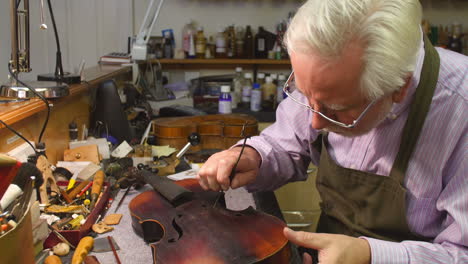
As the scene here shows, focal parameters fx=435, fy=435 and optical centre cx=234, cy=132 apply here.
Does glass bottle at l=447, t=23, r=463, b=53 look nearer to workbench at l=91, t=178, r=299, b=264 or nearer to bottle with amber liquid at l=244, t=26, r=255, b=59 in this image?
bottle with amber liquid at l=244, t=26, r=255, b=59

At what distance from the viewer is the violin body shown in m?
1.84

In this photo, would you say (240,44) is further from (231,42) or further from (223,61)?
(223,61)

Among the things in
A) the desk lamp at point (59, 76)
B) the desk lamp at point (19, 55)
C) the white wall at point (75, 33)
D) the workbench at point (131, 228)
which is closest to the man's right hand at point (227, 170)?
the workbench at point (131, 228)

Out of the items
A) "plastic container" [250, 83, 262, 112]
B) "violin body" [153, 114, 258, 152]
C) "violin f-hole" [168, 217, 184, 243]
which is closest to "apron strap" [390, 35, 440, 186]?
"violin f-hole" [168, 217, 184, 243]

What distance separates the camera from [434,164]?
95cm

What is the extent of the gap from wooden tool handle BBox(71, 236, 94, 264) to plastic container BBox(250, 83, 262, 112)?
2.04 metres

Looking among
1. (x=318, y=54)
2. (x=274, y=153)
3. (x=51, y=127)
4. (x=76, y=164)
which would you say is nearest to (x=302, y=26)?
(x=318, y=54)

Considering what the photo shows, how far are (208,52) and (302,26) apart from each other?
98.9 inches

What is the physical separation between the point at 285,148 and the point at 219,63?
2137 millimetres

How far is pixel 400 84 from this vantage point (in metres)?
0.86

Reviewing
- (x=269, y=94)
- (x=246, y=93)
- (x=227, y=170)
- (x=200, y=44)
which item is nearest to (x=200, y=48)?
(x=200, y=44)

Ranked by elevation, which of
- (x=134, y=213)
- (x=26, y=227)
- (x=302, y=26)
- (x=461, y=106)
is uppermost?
(x=302, y=26)

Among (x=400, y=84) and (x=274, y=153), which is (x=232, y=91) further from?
(x=400, y=84)

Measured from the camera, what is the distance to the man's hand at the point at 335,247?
83 cm
